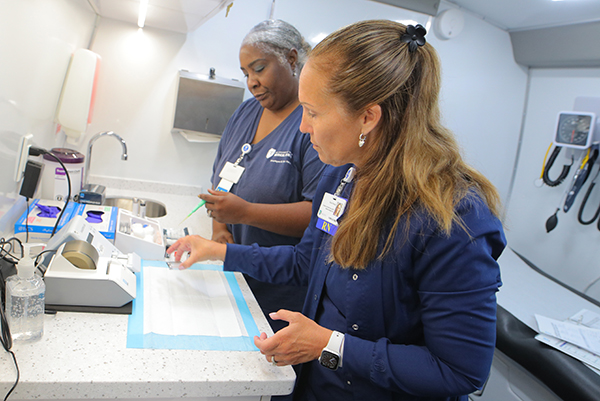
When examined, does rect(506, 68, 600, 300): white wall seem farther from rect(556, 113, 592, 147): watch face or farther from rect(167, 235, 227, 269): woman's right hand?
rect(167, 235, 227, 269): woman's right hand

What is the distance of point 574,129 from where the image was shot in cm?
A: 244

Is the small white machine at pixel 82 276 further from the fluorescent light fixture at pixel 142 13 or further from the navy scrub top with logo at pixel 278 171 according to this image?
the fluorescent light fixture at pixel 142 13

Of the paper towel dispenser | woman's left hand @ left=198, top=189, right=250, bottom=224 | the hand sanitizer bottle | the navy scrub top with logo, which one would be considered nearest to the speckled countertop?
the hand sanitizer bottle

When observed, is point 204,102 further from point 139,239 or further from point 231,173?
point 139,239

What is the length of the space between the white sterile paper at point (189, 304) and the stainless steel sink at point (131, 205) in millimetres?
1139

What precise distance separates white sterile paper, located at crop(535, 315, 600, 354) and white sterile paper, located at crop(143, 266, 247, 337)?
1.46 m

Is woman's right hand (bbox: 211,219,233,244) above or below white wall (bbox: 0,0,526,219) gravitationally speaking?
below

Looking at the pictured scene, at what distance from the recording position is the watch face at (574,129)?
2375 millimetres

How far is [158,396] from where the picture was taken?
0.88 meters

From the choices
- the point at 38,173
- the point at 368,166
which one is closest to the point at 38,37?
the point at 38,173

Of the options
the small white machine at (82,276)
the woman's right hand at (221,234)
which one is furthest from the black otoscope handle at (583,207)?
the small white machine at (82,276)

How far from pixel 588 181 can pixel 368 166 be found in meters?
2.21

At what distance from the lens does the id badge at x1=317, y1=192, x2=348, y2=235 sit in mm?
1079

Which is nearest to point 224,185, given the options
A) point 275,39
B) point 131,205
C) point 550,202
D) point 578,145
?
point 275,39
